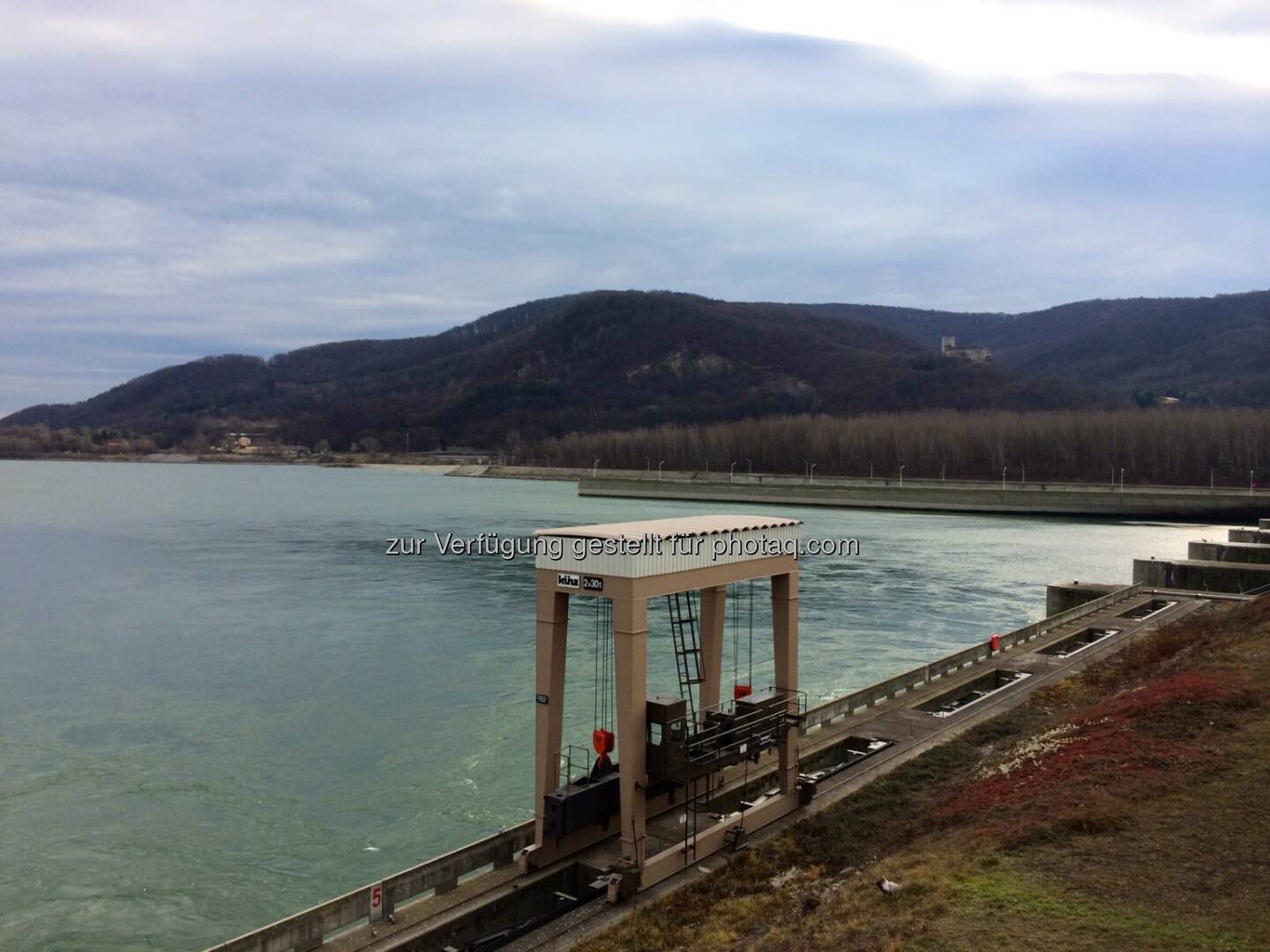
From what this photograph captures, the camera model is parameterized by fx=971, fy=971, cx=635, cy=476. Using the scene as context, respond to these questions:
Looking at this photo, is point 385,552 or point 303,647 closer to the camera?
point 303,647

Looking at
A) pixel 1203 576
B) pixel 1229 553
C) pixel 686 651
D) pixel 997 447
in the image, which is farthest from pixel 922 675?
pixel 997 447

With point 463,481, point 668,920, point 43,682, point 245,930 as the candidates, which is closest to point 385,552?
point 43,682

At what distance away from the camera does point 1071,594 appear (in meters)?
42.5

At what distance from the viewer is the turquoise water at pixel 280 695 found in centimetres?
1711

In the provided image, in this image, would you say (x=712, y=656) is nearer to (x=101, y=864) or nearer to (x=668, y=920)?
(x=668, y=920)

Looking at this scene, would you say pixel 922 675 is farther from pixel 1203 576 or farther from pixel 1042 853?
pixel 1203 576

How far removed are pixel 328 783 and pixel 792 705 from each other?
11736mm

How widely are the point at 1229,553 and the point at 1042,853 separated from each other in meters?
45.7

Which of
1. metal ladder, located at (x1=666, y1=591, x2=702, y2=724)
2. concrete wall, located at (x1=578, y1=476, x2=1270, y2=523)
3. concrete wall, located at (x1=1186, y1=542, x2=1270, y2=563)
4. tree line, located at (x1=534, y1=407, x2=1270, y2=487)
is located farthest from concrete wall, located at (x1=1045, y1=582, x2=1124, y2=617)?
Answer: tree line, located at (x1=534, y1=407, x2=1270, y2=487)

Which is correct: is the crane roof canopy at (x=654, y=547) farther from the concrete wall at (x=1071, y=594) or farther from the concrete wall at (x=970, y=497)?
the concrete wall at (x=970, y=497)

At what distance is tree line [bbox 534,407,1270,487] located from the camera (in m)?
135

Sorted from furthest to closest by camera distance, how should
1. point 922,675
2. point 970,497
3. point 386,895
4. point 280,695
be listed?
1. point 970,497
2. point 280,695
3. point 922,675
4. point 386,895

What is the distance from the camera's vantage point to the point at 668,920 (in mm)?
11156

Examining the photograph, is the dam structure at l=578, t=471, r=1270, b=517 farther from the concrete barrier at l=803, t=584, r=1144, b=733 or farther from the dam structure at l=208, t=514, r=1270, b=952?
the dam structure at l=208, t=514, r=1270, b=952
